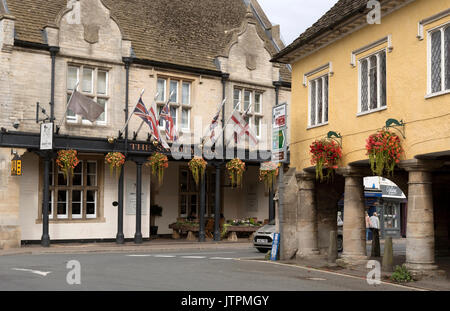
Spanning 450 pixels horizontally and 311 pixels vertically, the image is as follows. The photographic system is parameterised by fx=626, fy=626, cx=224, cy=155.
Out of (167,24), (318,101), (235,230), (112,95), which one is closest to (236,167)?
(235,230)

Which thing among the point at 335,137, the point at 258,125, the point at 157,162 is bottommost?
the point at 157,162

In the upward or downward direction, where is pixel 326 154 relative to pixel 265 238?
upward

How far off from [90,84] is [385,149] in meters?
14.9

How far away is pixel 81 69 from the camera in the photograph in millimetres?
25328

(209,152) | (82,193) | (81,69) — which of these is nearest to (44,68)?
(81,69)

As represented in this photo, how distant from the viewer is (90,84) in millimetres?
25781

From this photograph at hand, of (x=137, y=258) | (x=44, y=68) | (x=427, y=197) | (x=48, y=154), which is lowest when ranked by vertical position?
(x=137, y=258)

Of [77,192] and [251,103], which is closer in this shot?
[77,192]

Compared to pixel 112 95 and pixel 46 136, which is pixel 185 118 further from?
pixel 46 136

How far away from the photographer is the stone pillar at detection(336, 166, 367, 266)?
16.6 metres

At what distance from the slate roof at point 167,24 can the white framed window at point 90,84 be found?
71.9 inches

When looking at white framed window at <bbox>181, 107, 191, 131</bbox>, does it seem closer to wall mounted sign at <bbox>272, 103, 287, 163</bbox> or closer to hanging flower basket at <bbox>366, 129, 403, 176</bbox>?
wall mounted sign at <bbox>272, 103, 287, 163</bbox>
